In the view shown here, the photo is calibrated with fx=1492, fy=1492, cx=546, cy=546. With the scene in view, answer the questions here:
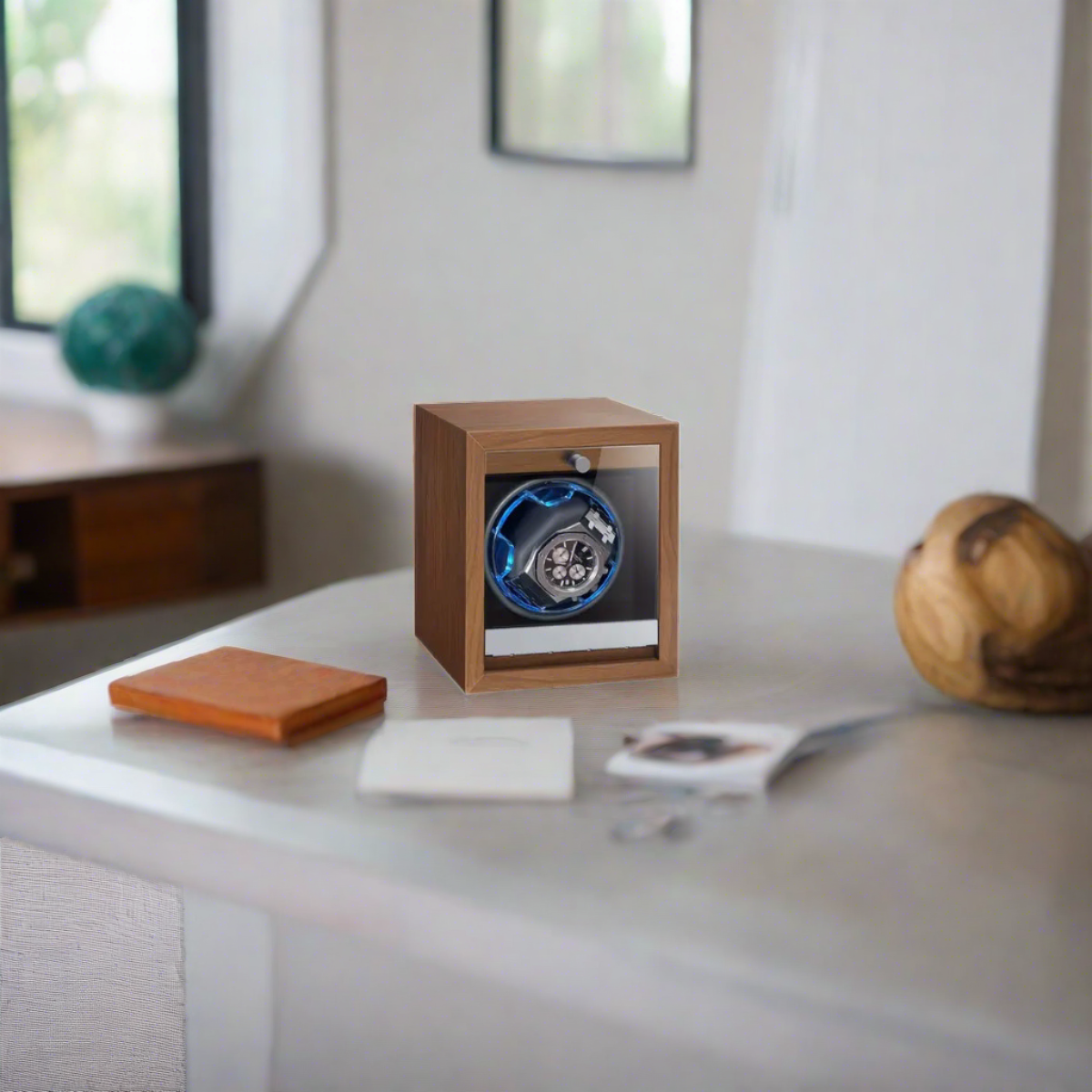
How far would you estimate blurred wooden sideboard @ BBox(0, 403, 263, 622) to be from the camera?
7.51ft

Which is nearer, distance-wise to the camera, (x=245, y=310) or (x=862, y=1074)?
(x=862, y=1074)

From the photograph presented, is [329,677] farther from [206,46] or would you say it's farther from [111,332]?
[206,46]

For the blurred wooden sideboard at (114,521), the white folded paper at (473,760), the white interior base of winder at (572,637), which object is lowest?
the blurred wooden sideboard at (114,521)

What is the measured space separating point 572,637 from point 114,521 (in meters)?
1.51

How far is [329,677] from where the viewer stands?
3.10 feet

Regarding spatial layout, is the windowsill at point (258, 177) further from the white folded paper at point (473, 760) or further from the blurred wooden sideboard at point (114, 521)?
the white folded paper at point (473, 760)

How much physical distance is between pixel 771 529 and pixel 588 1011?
1279 millimetres

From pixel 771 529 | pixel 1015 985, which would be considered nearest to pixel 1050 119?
pixel 771 529

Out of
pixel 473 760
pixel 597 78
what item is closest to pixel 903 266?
pixel 597 78

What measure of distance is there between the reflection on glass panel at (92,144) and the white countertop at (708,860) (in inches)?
75.8

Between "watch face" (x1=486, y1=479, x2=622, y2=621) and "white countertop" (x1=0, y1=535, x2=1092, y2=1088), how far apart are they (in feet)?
0.22

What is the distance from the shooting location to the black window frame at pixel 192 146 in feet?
8.64

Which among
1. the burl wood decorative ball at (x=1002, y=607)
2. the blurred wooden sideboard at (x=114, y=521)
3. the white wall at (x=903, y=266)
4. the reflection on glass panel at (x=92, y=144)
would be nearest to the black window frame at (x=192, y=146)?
the reflection on glass panel at (x=92, y=144)

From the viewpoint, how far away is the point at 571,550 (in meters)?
0.99
